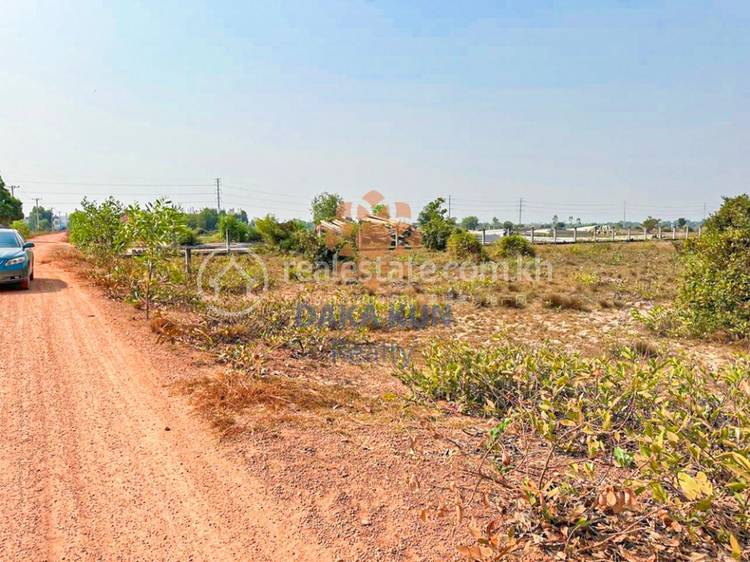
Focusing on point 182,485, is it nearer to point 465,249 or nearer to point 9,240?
point 9,240

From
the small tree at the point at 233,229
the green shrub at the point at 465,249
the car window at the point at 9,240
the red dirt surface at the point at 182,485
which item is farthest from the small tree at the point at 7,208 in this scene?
the red dirt surface at the point at 182,485

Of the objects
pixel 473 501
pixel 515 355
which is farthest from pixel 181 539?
pixel 515 355

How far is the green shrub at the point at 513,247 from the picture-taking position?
20.6 m

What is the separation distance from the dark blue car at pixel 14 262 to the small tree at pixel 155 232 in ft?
8.43

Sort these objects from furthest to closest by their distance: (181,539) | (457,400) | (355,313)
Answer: (355,313) → (457,400) → (181,539)

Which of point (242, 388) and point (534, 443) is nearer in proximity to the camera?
point (534, 443)

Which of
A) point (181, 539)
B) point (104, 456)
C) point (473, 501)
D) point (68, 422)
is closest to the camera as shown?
point (181, 539)

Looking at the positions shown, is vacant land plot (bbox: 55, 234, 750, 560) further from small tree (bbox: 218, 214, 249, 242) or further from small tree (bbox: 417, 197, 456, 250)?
small tree (bbox: 218, 214, 249, 242)

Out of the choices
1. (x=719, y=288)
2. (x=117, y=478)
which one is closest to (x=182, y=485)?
(x=117, y=478)

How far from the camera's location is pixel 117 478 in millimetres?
2922

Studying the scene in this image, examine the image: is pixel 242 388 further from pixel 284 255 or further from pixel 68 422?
pixel 284 255

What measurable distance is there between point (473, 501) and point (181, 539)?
1621mm

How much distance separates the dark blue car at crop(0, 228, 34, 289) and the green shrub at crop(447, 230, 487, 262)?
1494 centimetres

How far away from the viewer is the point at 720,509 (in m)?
2.25
